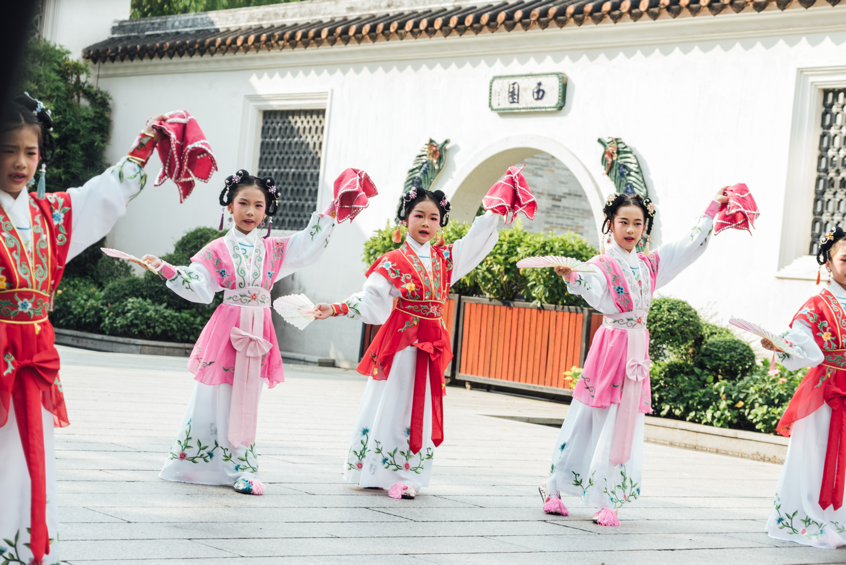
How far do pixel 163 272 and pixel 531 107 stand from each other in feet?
23.2

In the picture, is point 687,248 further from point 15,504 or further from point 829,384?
point 15,504

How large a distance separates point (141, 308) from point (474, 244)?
7.56 meters

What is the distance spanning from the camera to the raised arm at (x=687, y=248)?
15.3ft

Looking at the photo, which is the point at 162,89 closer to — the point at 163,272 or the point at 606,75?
the point at 606,75

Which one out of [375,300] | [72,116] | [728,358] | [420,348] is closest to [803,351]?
[420,348]

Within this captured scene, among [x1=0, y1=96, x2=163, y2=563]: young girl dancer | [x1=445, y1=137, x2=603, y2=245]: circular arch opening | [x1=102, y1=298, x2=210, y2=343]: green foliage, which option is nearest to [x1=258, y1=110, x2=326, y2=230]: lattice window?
[x1=102, y1=298, x2=210, y2=343]: green foliage

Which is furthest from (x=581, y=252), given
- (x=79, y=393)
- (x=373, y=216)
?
(x=79, y=393)

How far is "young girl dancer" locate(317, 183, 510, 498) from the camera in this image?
462cm

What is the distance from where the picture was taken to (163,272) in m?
4.05

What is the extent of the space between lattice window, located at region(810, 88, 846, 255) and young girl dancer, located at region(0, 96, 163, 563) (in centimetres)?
734

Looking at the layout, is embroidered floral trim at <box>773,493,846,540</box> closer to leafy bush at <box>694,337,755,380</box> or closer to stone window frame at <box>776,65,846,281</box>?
leafy bush at <box>694,337,755,380</box>

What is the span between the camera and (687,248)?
4652mm

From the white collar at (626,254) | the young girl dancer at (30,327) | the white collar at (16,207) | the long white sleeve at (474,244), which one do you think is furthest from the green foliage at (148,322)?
the white collar at (16,207)

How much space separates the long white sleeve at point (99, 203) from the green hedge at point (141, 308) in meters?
8.62
